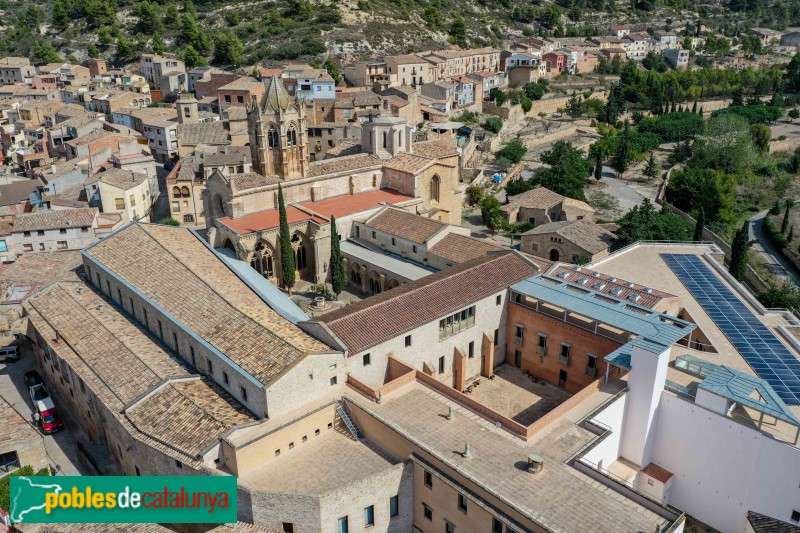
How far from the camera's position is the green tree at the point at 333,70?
10894cm

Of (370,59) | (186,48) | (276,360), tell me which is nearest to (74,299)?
(276,360)

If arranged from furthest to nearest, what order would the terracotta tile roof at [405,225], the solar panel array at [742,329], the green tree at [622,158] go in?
the green tree at [622,158], the terracotta tile roof at [405,225], the solar panel array at [742,329]

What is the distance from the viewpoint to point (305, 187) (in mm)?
52438

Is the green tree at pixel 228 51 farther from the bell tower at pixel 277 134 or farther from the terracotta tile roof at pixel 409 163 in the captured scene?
the terracotta tile roof at pixel 409 163

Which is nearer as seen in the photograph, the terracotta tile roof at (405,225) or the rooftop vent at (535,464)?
the rooftop vent at (535,464)

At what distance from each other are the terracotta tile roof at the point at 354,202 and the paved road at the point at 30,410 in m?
23.6

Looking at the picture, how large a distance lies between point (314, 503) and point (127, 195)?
48184 millimetres

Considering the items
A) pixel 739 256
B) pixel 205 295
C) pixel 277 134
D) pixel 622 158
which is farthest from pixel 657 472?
pixel 622 158

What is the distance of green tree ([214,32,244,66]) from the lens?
12262cm

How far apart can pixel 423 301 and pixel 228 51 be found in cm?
10544

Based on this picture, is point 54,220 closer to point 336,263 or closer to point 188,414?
point 336,263

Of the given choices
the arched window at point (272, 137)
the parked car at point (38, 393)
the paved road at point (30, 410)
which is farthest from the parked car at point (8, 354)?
the arched window at point (272, 137)

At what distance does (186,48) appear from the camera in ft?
422

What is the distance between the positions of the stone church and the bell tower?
0.27ft
